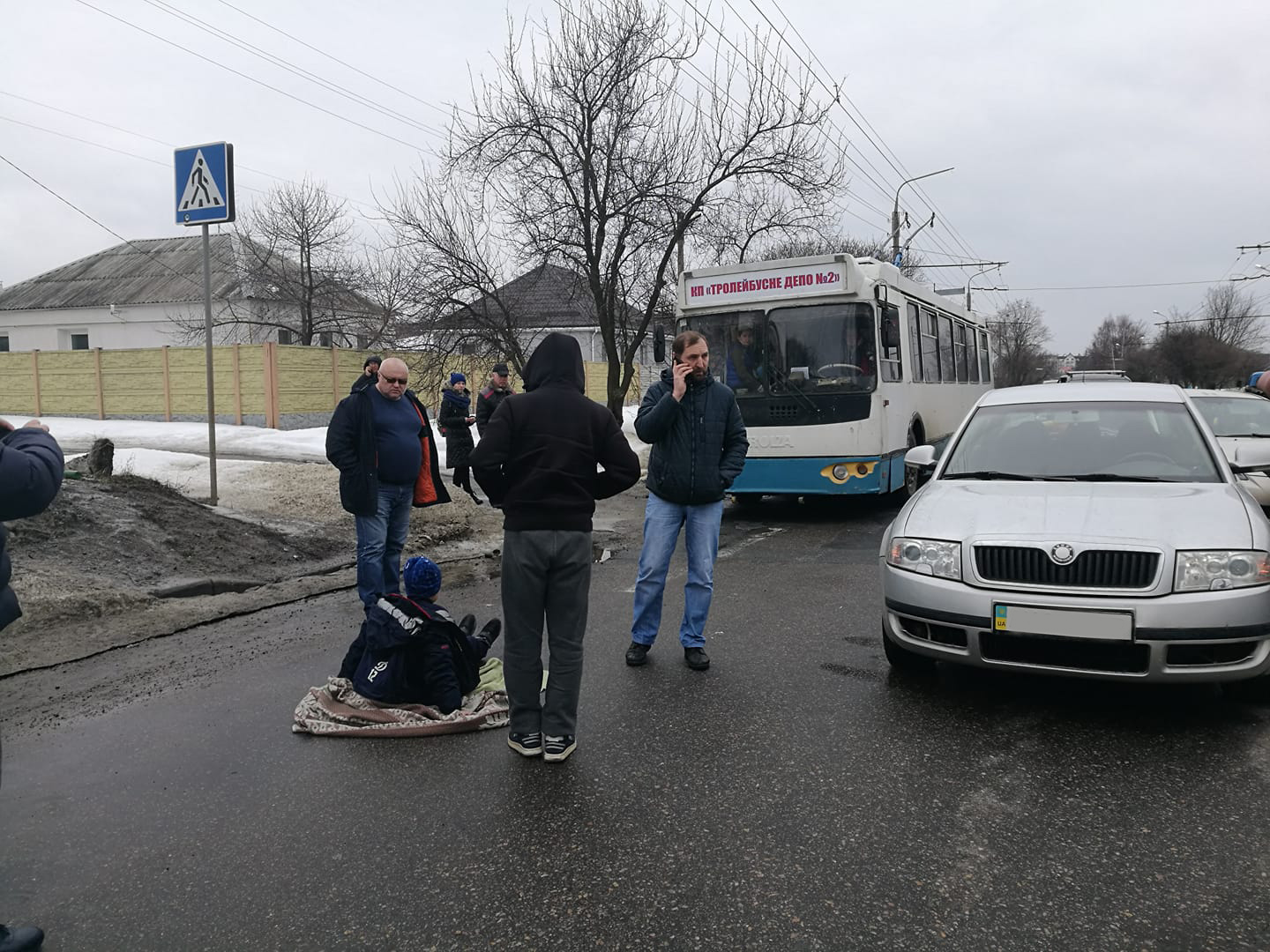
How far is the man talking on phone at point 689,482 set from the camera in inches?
204

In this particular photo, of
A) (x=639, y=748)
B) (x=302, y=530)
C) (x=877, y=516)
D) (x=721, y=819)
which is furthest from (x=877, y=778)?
(x=877, y=516)

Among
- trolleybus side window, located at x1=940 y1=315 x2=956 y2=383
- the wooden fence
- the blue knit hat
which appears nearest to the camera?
the blue knit hat

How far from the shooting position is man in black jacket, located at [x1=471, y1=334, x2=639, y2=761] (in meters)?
3.84

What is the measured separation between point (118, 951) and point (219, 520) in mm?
6947

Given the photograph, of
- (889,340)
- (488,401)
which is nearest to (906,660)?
(889,340)

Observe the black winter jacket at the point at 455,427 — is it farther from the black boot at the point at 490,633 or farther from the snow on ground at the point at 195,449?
the black boot at the point at 490,633

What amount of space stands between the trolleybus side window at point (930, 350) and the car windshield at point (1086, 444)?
7.40m

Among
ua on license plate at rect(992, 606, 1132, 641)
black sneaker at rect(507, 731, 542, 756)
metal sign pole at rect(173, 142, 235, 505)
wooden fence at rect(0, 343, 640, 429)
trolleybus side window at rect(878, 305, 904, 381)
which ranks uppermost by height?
metal sign pole at rect(173, 142, 235, 505)

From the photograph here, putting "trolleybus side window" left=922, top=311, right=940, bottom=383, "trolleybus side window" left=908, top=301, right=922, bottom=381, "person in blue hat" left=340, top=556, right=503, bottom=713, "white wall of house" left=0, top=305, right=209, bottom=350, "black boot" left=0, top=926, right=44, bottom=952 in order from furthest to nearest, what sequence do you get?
"white wall of house" left=0, top=305, right=209, bottom=350 → "trolleybus side window" left=922, top=311, right=940, bottom=383 → "trolleybus side window" left=908, top=301, right=922, bottom=381 → "person in blue hat" left=340, top=556, right=503, bottom=713 → "black boot" left=0, top=926, right=44, bottom=952

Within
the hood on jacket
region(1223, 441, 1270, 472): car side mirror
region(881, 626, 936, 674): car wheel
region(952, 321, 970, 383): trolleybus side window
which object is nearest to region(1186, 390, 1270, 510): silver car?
region(1223, 441, 1270, 472): car side mirror

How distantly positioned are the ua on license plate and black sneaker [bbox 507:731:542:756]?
206cm

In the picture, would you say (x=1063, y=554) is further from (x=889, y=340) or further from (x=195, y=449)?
(x=195, y=449)

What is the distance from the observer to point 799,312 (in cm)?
1088

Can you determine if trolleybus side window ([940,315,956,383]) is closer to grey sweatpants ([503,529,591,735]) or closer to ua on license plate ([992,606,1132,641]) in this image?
ua on license plate ([992,606,1132,641])
